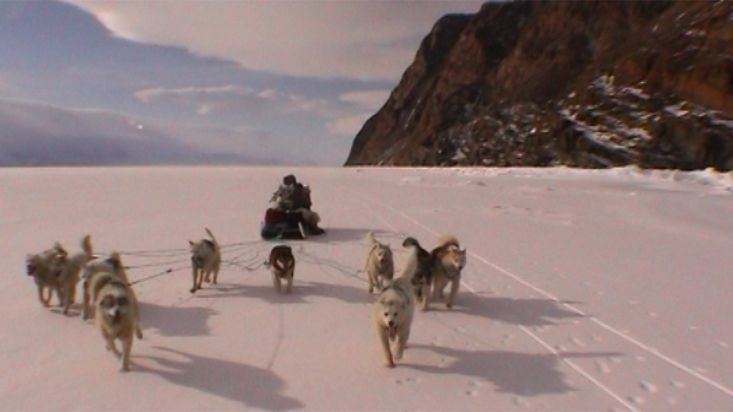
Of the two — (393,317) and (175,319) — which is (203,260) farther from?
(393,317)

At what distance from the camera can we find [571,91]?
66.3 m

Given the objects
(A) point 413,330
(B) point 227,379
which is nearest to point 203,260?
(B) point 227,379

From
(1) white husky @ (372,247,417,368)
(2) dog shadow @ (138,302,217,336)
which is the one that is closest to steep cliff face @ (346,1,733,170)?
(1) white husky @ (372,247,417,368)

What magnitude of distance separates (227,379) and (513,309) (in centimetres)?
426

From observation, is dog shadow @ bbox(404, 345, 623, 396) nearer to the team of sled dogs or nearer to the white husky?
the white husky

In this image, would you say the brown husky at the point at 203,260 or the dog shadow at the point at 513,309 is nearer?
the dog shadow at the point at 513,309

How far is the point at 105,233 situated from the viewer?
13570 mm

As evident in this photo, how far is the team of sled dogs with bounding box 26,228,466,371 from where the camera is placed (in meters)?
5.45

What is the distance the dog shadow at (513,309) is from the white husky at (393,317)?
1.91 metres

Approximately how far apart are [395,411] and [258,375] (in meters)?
1.54

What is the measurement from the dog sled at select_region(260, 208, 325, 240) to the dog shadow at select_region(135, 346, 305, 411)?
701 cm

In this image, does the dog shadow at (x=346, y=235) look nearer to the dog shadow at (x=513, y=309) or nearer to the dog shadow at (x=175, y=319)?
the dog shadow at (x=513, y=309)

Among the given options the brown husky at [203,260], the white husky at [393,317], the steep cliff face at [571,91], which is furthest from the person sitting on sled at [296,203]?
the steep cliff face at [571,91]

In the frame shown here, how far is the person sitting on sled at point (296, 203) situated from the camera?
1327cm
